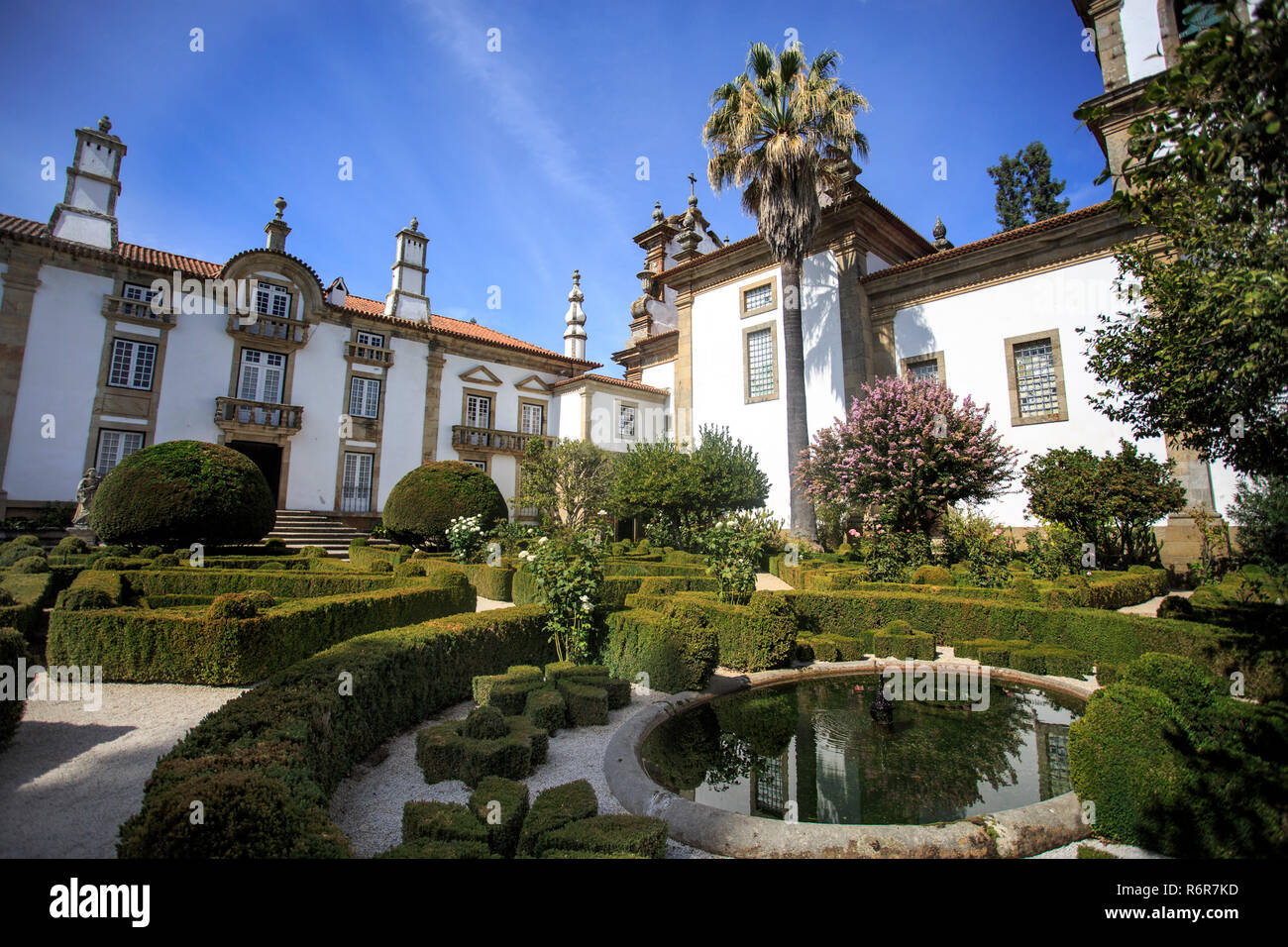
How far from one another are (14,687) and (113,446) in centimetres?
1855

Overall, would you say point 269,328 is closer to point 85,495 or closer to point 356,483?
point 356,483

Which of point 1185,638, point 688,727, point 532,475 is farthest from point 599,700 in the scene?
point 532,475

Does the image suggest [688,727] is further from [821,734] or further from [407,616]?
[407,616]

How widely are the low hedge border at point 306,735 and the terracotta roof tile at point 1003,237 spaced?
18.3 metres

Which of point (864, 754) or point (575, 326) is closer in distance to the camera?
point (864, 754)

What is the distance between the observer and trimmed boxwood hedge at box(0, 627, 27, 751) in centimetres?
416

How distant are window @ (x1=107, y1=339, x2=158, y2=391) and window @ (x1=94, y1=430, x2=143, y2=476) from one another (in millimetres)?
1480

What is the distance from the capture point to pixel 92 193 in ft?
61.8

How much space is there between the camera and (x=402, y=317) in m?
25.1

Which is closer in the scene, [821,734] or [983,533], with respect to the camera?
[821,734]

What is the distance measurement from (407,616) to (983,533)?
42.6 feet

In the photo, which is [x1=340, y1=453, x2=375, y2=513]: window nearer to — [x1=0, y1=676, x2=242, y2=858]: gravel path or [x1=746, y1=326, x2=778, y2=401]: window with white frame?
[x1=746, y1=326, x2=778, y2=401]: window with white frame

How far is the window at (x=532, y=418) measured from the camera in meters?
27.2

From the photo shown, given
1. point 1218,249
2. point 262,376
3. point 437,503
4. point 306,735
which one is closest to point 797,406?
point 437,503
